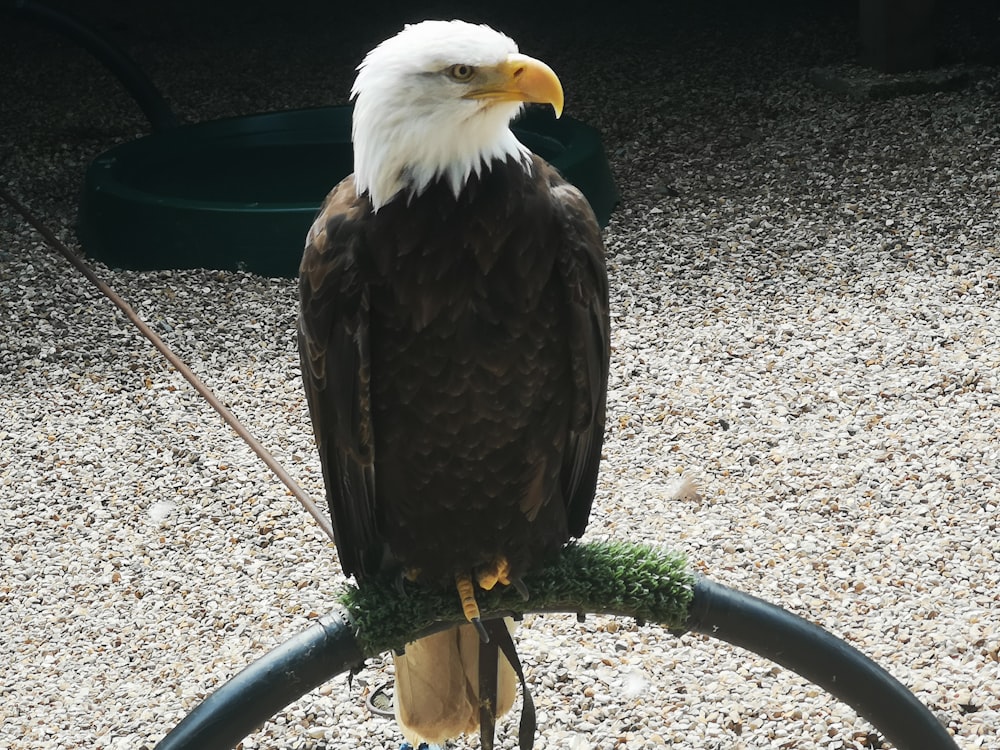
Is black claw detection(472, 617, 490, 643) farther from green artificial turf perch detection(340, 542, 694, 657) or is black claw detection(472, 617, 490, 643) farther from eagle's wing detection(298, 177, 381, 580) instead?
eagle's wing detection(298, 177, 381, 580)

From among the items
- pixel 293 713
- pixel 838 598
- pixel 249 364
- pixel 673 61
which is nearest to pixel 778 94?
pixel 673 61

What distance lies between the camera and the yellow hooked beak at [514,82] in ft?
4.35

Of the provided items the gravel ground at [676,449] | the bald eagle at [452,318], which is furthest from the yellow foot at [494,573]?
the gravel ground at [676,449]

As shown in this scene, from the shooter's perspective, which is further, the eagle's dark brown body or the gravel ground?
the gravel ground

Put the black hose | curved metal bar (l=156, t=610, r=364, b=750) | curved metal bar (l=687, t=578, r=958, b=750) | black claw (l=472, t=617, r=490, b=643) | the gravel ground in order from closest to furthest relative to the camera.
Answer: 1. curved metal bar (l=156, t=610, r=364, b=750)
2. curved metal bar (l=687, t=578, r=958, b=750)
3. black claw (l=472, t=617, r=490, b=643)
4. the gravel ground
5. the black hose

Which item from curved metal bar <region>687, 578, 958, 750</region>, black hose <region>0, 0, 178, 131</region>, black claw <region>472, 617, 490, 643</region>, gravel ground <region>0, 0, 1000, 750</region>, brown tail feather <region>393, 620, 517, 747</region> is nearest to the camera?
curved metal bar <region>687, 578, 958, 750</region>

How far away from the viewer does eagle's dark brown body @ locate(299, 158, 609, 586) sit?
1375 millimetres

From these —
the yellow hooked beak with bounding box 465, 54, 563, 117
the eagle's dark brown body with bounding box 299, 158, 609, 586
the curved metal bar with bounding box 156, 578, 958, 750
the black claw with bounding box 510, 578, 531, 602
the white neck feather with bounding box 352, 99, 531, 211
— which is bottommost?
the black claw with bounding box 510, 578, 531, 602

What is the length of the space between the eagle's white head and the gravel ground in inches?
43.0

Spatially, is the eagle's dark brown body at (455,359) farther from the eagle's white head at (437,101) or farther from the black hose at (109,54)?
the black hose at (109,54)

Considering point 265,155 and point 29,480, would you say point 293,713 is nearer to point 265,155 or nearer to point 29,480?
point 29,480

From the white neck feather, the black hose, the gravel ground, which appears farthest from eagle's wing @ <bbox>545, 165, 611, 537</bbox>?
the black hose

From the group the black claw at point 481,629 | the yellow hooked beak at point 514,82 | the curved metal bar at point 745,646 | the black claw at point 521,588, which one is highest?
the yellow hooked beak at point 514,82

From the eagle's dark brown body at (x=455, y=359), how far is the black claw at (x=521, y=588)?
0.8 inches
